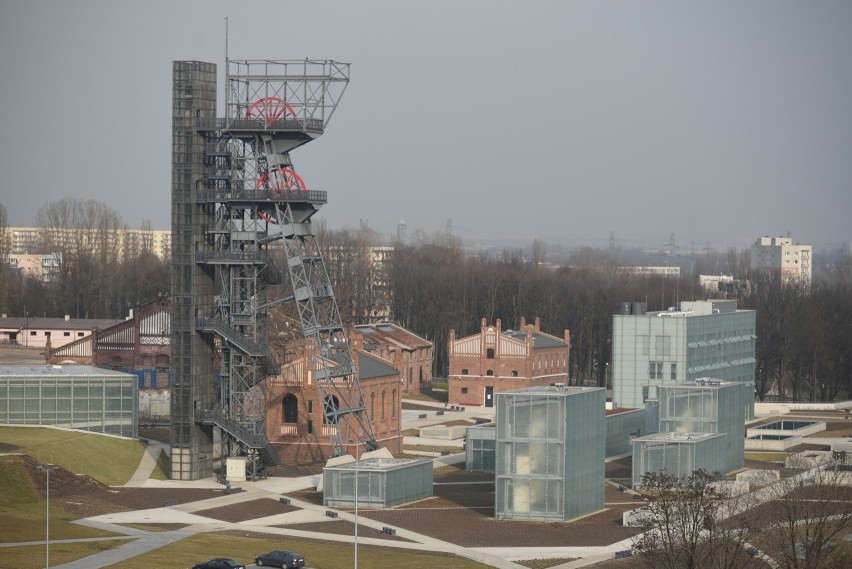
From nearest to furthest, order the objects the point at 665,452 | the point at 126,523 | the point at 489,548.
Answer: the point at 489,548, the point at 126,523, the point at 665,452

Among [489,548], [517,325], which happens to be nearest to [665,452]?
[489,548]

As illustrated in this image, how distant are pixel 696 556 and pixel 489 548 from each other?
1494 cm

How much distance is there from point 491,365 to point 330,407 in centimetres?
4666

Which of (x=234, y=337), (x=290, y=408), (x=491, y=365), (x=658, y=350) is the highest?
(x=234, y=337)

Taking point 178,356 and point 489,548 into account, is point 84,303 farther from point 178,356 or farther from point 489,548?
point 489,548

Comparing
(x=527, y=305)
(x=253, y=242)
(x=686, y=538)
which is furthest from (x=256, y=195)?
(x=527, y=305)

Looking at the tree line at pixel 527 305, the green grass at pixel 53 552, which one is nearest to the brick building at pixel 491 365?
the tree line at pixel 527 305

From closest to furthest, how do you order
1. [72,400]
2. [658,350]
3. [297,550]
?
[297,550]
[72,400]
[658,350]

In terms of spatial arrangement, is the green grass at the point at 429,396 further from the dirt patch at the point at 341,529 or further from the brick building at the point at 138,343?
the dirt patch at the point at 341,529

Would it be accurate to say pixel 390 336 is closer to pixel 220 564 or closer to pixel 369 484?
pixel 369 484

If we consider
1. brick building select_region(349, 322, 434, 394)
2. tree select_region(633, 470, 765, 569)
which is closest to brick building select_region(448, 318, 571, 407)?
brick building select_region(349, 322, 434, 394)

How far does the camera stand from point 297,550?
7050 centimetres

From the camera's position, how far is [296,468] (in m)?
96.4

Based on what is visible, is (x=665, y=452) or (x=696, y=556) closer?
(x=696, y=556)
